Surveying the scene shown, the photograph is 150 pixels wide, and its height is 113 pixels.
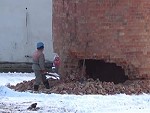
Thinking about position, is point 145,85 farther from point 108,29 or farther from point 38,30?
point 38,30

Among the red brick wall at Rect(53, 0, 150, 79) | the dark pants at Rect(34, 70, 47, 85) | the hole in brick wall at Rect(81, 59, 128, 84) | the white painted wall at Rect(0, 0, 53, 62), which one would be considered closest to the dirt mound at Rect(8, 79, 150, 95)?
the dark pants at Rect(34, 70, 47, 85)

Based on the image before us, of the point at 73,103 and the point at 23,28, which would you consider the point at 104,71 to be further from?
the point at 23,28

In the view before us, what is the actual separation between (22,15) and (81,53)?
5.73 m

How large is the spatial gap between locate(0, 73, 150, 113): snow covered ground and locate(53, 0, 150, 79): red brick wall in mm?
1181

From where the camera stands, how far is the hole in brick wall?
1427cm

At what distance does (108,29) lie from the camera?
13688 millimetres

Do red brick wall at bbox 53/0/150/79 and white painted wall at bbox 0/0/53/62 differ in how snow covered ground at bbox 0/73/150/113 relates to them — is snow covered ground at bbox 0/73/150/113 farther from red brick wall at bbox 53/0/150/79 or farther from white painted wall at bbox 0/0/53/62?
white painted wall at bbox 0/0/53/62

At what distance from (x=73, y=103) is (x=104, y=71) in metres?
2.81

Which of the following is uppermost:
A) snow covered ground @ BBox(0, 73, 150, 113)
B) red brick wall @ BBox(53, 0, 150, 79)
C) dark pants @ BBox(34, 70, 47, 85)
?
red brick wall @ BBox(53, 0, 150, 79)

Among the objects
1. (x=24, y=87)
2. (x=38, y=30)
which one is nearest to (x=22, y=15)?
(x=38, y=30)

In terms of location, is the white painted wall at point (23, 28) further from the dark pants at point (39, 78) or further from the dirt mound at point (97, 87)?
the dirt mound at point (97, 87)

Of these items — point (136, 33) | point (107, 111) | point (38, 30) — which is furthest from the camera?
point (38, 30)

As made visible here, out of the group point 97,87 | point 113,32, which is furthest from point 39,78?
point 113,32

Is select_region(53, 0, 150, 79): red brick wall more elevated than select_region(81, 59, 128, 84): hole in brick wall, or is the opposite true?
select_region(53, 0, 150, 79): red brick wall
